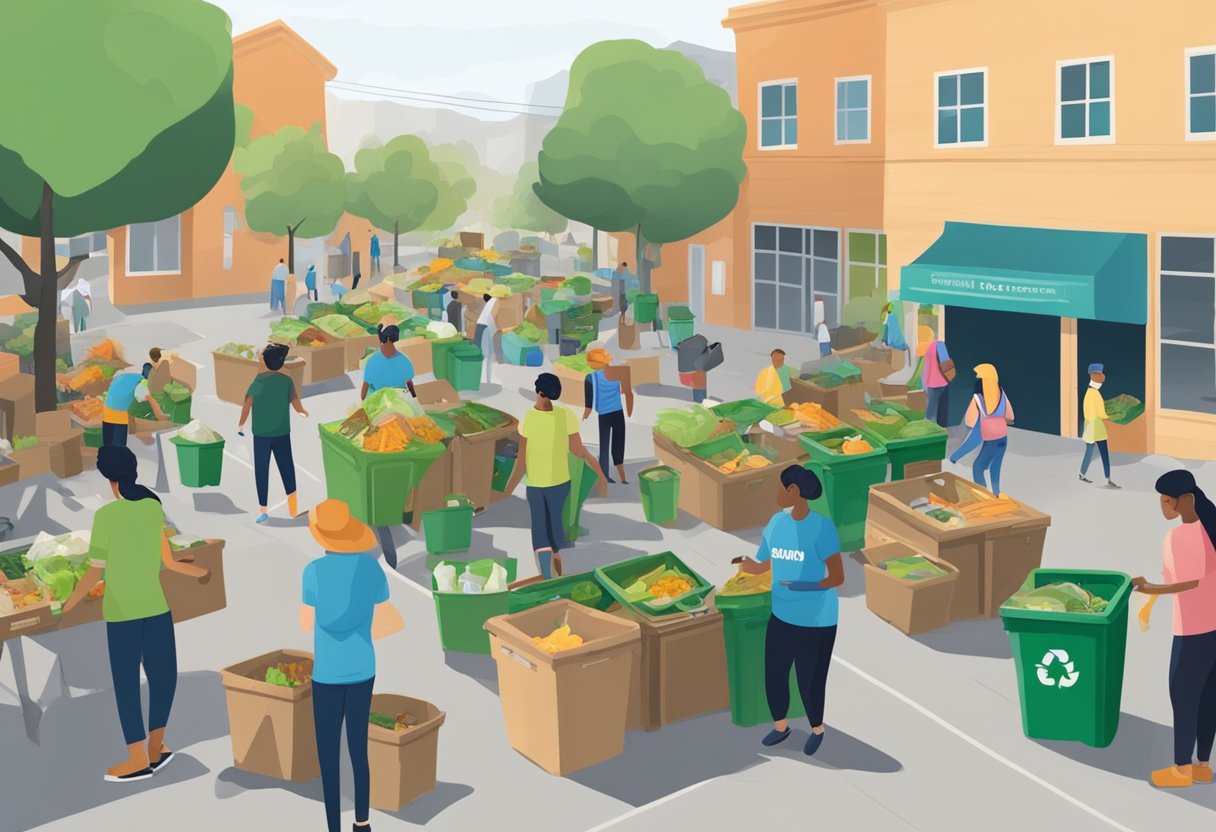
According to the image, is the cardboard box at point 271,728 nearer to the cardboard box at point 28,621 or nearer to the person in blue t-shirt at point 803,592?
the cardboard box at point 28,621

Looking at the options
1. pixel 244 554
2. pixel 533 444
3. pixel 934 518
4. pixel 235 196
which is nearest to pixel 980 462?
pixel 934 518

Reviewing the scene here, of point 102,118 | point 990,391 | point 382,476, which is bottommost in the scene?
point 382,476

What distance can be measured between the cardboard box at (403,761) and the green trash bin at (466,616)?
7.13 ft

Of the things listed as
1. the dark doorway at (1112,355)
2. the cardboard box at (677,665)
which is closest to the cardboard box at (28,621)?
the cardboard box at (677,665)

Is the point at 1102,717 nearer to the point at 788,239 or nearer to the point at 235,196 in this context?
the point at 788,239

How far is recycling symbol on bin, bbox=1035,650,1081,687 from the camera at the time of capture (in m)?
9.60

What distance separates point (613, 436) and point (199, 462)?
466 cm

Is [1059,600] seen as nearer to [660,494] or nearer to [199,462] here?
[660,494]

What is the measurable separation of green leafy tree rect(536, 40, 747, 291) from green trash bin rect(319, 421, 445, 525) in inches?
754

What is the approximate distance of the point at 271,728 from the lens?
356 inches

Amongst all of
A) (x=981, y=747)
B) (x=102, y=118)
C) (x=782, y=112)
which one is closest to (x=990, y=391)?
(x=981, y=747)

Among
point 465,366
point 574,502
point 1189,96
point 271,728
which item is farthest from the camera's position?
point 465,366

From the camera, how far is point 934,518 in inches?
494

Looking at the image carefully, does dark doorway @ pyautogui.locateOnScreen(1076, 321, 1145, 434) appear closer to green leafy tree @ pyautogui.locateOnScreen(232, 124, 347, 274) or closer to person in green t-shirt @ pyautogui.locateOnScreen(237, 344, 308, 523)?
person in green t-shirt @ pyautogui.locateOnScreen(237, 344, 308, 523)
